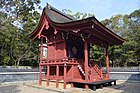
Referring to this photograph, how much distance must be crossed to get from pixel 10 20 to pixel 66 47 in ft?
34.0

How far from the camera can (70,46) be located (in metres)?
12.1

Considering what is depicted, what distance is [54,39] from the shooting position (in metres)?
12.4

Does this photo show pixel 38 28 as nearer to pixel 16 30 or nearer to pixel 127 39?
pixel 16 30

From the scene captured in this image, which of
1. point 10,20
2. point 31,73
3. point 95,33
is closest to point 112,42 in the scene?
point 95,33

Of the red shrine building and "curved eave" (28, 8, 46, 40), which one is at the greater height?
"curved eave" (28, 8, 46, 40)

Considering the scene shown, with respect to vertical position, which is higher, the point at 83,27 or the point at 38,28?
the point at 38,28

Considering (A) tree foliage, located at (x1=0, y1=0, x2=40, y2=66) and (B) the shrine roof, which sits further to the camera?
(A) tree foliage, located at (x1=0, y1=0, x2=40, y2=66)

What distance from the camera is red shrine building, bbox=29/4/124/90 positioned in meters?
10.1

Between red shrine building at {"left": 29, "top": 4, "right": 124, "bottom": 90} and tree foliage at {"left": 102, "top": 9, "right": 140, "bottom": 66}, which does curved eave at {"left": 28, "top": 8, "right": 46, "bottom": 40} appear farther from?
tree foliage at {"left": 102, "top": 9, "right": 140, "bottom": 66}

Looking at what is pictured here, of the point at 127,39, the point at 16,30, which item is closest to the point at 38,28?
the point at 16,30

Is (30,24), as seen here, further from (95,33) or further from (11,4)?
(95,33)

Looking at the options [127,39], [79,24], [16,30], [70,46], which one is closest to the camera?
[79,24]

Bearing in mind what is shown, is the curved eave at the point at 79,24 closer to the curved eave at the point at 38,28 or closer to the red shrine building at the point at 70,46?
the red shrine building at the point at 70,46

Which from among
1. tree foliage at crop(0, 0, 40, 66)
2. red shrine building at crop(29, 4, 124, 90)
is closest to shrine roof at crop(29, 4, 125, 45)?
red shrine building at crop(29, 4, 124, 90)
